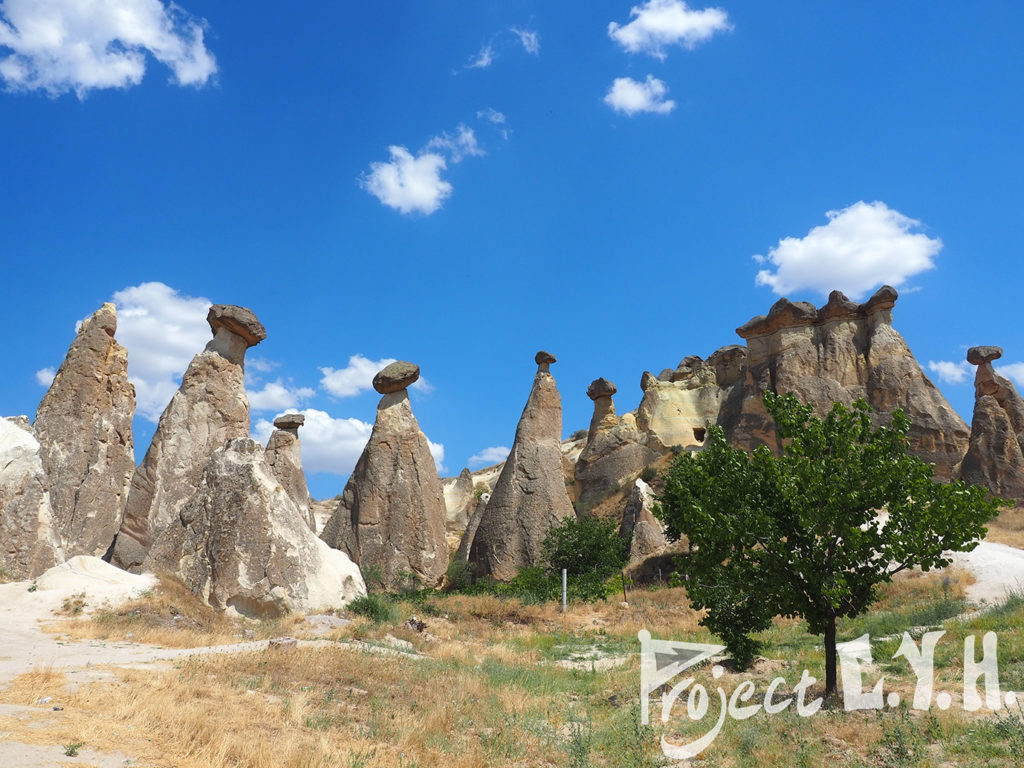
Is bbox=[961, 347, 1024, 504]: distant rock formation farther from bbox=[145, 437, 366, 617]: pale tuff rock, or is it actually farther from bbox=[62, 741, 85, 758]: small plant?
bbox=[62, 741, 85, 758]: small plant

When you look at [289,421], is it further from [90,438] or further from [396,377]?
[90,438]

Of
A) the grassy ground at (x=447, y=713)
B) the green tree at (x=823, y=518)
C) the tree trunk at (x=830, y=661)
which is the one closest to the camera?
the grassy ground at (x=447, y=713)

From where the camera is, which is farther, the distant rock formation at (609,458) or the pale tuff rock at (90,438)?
the distant rock formation at (609,458)

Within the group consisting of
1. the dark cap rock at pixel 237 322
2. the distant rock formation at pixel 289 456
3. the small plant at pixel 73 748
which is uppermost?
the dark cap rock at pixel 237 322

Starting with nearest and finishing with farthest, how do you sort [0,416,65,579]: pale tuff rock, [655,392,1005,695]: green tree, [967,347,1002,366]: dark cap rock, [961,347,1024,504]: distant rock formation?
[655,392,1005,695]: green tree
[0,416,65,579]: pale tuff rock
[961,347,1024,504]: distant rock formation
[967,347,1002,366]: dark cap rock

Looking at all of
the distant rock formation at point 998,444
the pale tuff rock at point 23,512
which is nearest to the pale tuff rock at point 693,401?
the distant rock formation at point 998,444

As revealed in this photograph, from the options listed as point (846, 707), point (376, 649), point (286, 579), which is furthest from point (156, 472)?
point (846, 707)

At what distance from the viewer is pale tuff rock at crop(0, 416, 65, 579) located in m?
12.4

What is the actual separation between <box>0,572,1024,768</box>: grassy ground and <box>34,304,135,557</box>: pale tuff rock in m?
8.06

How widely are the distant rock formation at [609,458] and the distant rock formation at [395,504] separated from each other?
38.9 ft

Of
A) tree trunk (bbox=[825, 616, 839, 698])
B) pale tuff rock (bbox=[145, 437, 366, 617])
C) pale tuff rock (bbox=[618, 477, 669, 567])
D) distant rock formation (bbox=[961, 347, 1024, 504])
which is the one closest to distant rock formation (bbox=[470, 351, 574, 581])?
pale tuff rock (bbox=[618, 477, 669, 567])

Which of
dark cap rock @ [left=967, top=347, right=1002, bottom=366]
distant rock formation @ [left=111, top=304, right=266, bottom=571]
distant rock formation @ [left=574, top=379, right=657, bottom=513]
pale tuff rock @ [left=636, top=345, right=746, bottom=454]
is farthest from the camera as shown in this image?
pale tuff rock @ [left=636, top=345, right=746, bottom=454]

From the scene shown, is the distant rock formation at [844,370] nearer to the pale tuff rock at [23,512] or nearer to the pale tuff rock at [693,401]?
the pale tuff rock at [693,401]

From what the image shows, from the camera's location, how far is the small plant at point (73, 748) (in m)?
4.14
